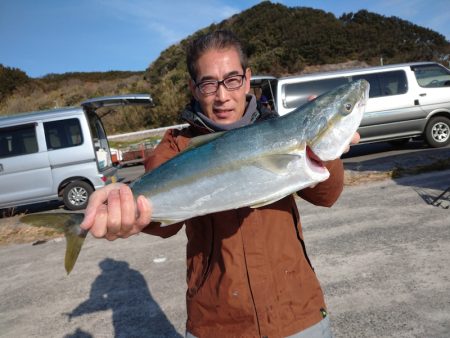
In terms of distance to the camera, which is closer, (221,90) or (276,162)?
Result: (276,162)

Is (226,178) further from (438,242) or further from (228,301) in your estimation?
(438,242)

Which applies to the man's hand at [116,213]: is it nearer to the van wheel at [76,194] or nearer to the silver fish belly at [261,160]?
the silver fish belly at [261,160]

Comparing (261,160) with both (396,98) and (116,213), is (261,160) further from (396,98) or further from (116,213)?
(396,98)

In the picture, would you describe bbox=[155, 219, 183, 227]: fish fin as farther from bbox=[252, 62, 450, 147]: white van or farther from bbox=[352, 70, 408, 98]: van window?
bbox=[352, 70, 408, 98]: van window

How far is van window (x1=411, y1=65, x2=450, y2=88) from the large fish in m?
10.3

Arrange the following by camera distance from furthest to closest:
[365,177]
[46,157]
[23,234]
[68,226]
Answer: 1. [46,157]
2. [365,177]
3. [23,234]
4. [68,226]

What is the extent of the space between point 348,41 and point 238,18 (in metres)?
19.9

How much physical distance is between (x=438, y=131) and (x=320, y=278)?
858 centimetres

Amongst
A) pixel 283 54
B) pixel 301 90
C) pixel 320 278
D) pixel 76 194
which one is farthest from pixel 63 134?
pixel 283 54

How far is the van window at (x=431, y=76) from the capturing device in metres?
10.6

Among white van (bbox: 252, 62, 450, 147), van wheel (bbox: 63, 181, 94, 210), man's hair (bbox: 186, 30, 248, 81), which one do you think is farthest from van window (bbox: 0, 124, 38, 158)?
man's hair (bbox: 186, 30, 248, 81)

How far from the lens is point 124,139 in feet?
76.3

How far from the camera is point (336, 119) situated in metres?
1.69

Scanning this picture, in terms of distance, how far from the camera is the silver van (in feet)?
29.2
